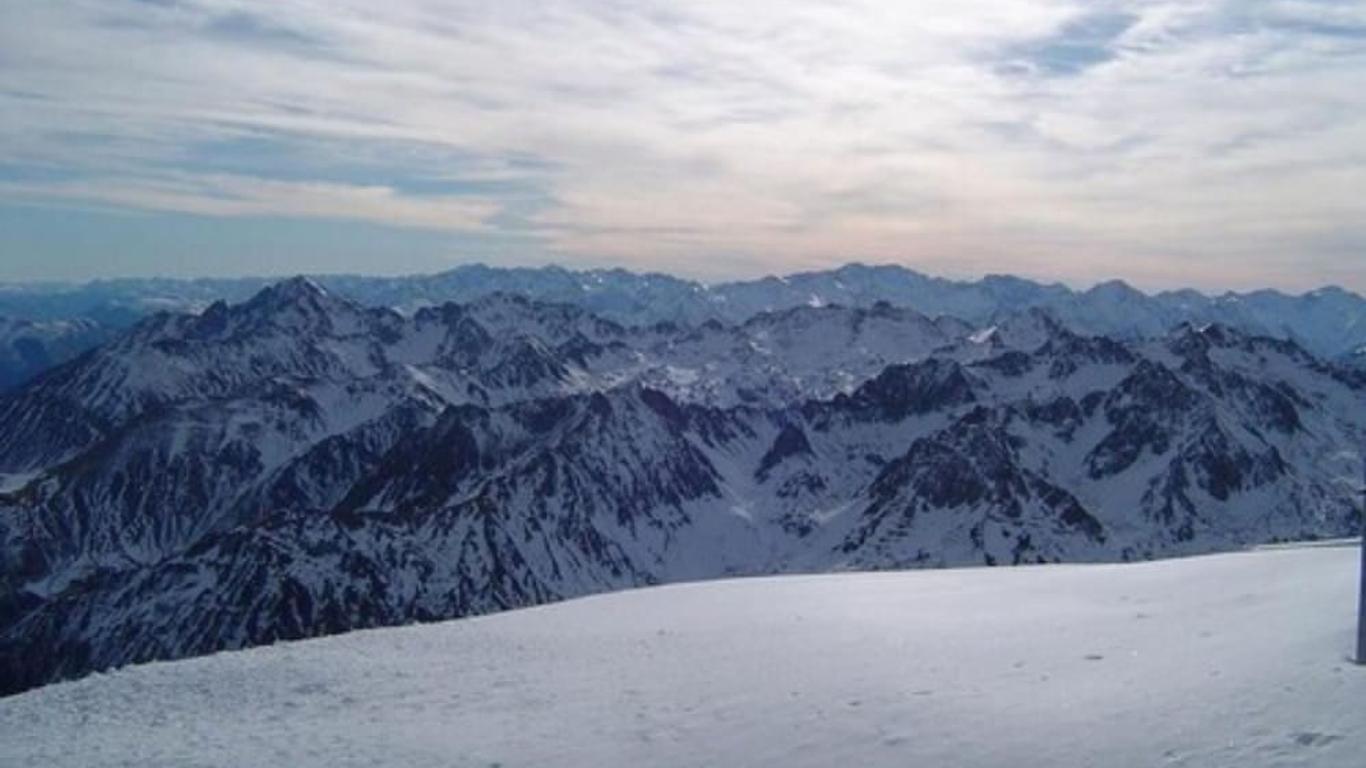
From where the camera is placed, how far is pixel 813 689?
21453mm

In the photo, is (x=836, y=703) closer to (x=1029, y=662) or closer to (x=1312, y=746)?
(x=1029, y=662)

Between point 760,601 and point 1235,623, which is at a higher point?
point 1235,623

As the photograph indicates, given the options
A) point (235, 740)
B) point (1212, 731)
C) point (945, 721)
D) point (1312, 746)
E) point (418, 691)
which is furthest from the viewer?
point (418, 691)

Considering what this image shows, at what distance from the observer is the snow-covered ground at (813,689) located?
16.7 metres

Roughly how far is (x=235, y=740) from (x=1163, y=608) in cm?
1990

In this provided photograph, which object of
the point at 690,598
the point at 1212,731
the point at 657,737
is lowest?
the point at 690,598

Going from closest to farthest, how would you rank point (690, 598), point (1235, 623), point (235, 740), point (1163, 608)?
1. point (235, 740)
2. point (1235, 623)
3. point (1163, 608)
4. point (690, 598)

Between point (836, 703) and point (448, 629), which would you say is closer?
point (836, 703)

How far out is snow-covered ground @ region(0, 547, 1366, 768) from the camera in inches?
659

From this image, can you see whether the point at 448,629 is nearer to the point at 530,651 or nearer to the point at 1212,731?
the point at 530,651

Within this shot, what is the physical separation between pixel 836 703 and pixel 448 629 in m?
16.9

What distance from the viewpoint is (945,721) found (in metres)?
18.2

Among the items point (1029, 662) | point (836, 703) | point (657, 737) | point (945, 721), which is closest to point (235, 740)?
point (657, 737)

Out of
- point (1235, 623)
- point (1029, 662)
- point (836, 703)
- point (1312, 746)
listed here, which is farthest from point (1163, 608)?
point (1312, 746)
